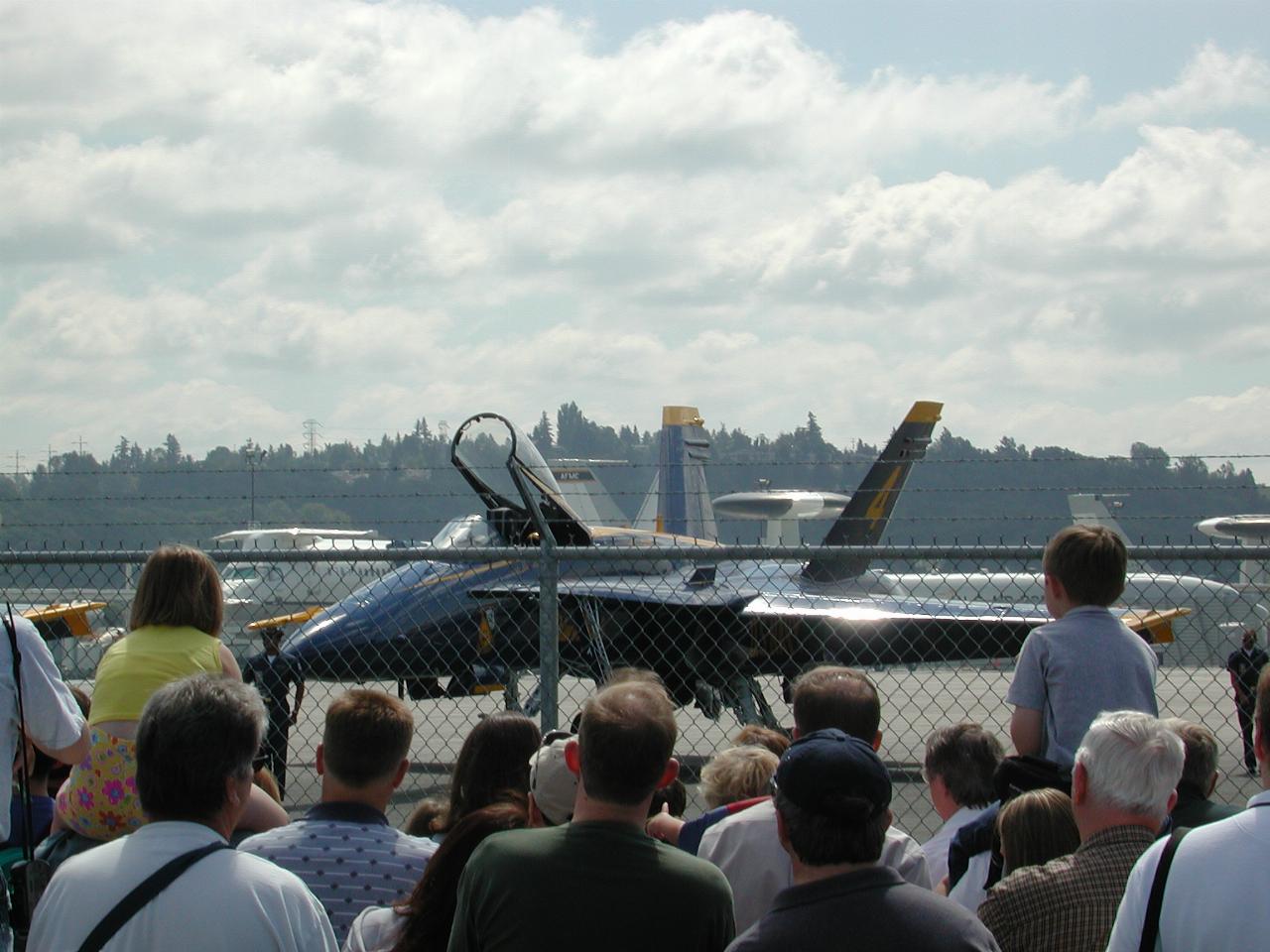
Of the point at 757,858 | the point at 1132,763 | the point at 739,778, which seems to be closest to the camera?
the point at 1132,763

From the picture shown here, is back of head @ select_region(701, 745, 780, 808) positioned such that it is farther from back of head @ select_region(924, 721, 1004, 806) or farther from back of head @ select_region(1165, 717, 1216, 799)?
back of head @ select_region(1165, 717, 1216, 799)

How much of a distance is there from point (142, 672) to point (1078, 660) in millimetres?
2796

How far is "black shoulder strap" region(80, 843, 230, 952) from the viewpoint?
2.46 meters

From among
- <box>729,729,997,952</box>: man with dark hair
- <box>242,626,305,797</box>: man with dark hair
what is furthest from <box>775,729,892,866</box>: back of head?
<box>242,626,305,797</box>: man with dark hair

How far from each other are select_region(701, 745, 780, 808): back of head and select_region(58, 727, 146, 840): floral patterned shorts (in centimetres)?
157

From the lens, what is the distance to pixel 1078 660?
13.5ft

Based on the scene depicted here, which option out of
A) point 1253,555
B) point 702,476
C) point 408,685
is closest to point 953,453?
point 702,476

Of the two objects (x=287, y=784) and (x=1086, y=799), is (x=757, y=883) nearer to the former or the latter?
(x=1086, y=799)

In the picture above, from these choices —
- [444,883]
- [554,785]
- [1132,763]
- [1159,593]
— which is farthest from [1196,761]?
[1159,593]

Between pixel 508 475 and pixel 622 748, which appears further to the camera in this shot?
pixel 508 475

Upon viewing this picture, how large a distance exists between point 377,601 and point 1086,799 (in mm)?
9510

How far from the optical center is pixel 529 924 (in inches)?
107

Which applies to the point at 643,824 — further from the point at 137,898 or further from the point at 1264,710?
the point at 1264,710

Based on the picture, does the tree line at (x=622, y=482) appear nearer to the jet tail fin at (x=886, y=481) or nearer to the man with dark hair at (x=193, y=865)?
the jet tail fin at (x=886, y=481)
